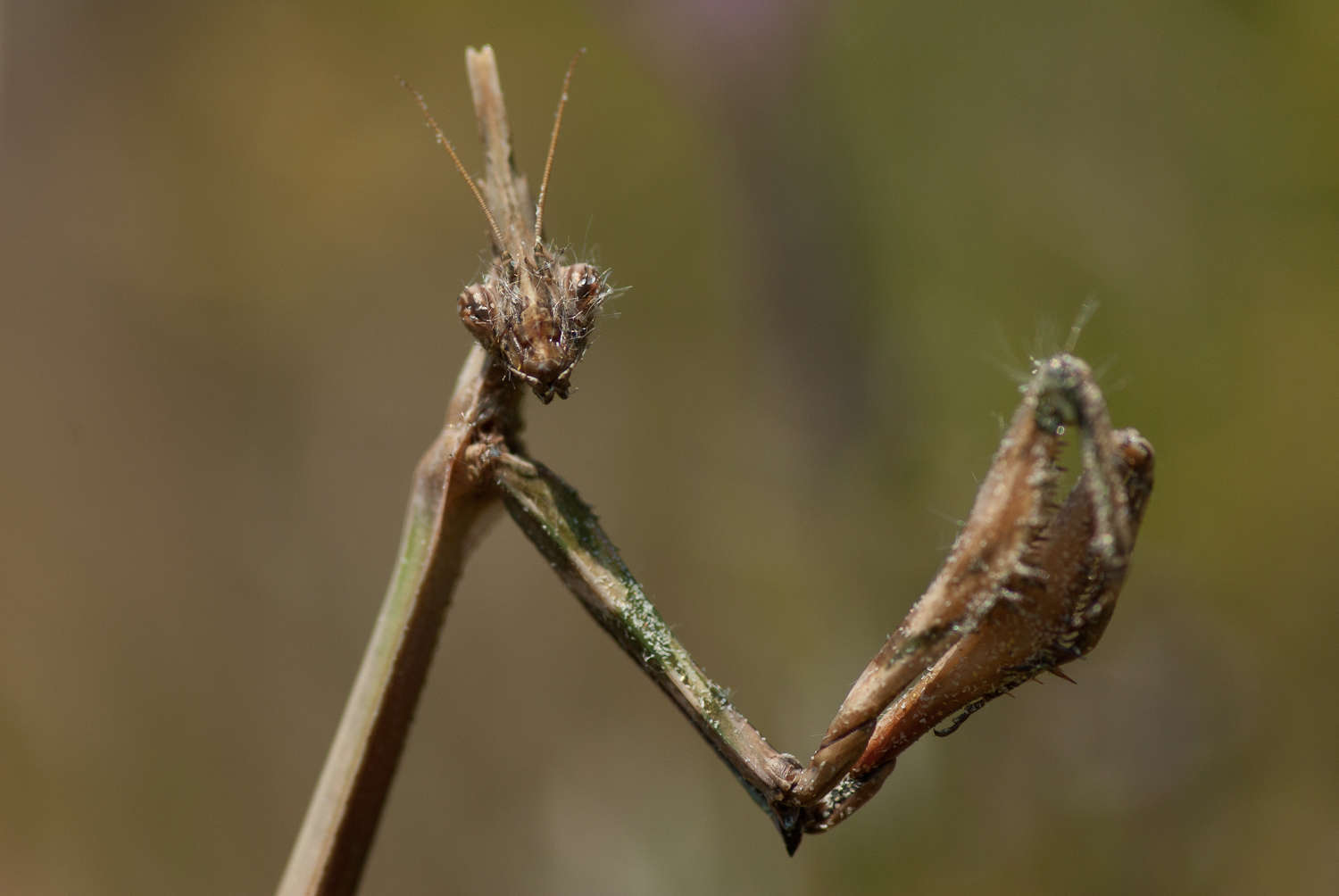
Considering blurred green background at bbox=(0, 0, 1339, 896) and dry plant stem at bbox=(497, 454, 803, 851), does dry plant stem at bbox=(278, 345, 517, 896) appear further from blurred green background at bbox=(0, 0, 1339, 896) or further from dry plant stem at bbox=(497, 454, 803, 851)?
blurred green background at bbox=(0, 0, 1339, 896)

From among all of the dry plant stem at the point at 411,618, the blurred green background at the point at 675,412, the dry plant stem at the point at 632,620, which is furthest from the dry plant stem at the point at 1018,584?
the dry plant stem at the point at 411,618

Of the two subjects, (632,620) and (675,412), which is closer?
(632,620)

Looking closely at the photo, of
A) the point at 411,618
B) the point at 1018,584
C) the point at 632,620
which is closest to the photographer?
the point at 1018,584

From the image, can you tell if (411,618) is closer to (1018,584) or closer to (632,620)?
(632,620)

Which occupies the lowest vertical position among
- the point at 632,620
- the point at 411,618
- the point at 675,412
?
the point at 632,620

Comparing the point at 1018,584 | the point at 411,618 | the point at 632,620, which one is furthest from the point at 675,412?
the point at 1018,584

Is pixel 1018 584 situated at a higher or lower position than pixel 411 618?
lower
